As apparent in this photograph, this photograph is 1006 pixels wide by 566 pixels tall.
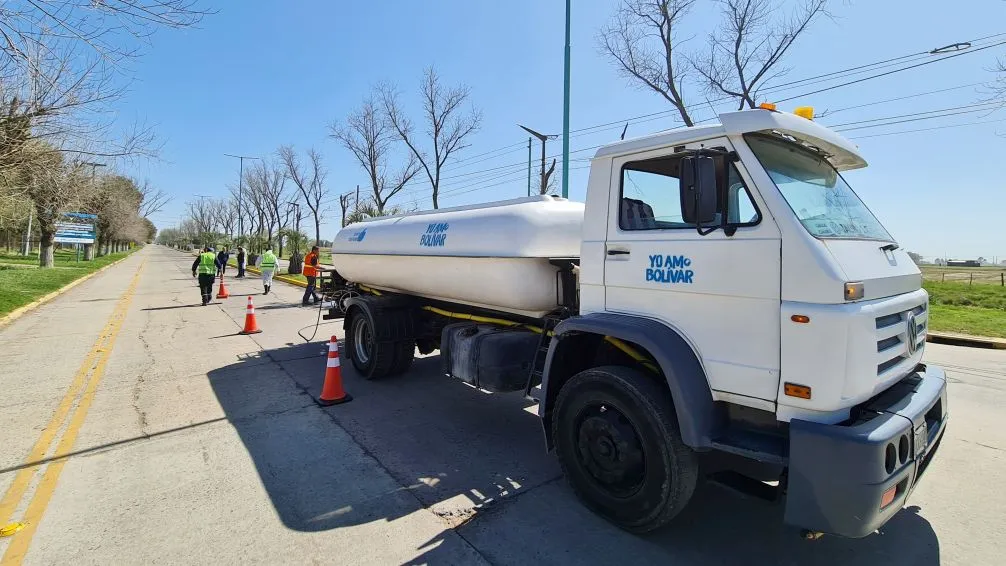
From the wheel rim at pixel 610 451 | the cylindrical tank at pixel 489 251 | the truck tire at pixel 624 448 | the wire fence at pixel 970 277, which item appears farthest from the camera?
the wire fence at pixel 970 277

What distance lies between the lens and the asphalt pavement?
294 centimetres

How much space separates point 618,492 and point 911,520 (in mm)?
2025

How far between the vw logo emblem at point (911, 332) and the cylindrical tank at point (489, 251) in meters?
2.30

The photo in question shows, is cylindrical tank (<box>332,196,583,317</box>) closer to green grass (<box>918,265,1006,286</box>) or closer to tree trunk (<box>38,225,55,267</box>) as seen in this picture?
green grass (<box>918,265,1006,286</box>)

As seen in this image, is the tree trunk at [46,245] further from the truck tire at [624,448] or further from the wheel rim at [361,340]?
the truck tire at [624,448]

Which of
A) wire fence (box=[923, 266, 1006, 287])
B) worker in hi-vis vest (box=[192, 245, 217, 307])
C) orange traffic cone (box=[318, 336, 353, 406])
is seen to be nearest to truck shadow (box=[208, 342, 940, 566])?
orange traffic cone (box=[318, 336, 353, 406])

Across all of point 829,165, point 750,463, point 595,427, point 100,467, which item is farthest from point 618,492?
point 100,467

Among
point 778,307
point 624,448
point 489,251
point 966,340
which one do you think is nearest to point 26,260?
point 489,251

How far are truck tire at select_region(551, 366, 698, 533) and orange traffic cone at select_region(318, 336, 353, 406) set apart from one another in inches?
125

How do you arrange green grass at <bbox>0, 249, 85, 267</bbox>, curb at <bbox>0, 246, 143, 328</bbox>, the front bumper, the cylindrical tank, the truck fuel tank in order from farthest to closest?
green grass at <bbox>0, 249, 85, 267</bbox>, curb at <bbox>0, 246, 143, 328</bbox>, the truck fuel tank, the cylindrical tank, the front bumper

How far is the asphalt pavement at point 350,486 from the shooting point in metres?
A: 2.94

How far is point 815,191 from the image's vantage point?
3.02m

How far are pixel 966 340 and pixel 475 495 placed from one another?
1136 cm

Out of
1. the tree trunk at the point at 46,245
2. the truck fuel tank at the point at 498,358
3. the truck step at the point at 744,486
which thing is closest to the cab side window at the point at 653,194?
the truck step at the point at 744,486
